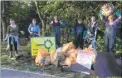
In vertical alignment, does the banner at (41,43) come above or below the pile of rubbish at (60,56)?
above

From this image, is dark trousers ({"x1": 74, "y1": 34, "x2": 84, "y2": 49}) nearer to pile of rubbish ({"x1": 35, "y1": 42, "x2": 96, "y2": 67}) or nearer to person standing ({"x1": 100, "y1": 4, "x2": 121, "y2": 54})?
pile of rubbish ({"x1": 35, "y1": 42, "x2": 96, "y2": 67})

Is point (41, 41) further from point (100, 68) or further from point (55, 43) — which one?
point (100, 68)

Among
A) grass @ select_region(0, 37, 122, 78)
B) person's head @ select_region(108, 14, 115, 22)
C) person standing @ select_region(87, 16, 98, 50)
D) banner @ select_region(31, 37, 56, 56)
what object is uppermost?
person's head @ select_region(108, 14, 115, 22)

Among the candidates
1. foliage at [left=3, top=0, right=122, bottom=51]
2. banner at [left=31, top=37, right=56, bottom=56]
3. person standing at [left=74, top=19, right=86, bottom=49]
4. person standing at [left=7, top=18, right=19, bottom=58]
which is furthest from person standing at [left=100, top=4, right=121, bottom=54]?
person standing at [left=7, top=18, right=19, bottom=58]

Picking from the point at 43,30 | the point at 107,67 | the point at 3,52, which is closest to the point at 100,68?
the point at 107,67

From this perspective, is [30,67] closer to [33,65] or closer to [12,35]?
[33,65]

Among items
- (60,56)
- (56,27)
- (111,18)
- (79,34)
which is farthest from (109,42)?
(56,27)

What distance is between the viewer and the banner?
13883mm

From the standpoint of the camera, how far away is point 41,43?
14.0 meters

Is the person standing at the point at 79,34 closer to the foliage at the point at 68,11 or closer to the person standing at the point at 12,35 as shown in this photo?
the foliage at the point at 68,11

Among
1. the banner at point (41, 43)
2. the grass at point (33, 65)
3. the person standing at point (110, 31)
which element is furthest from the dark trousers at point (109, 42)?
the banner at point (41, 43)

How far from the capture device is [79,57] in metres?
11.9

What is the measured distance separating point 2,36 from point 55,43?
25.3 ft

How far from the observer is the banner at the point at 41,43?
13883 millimetres
